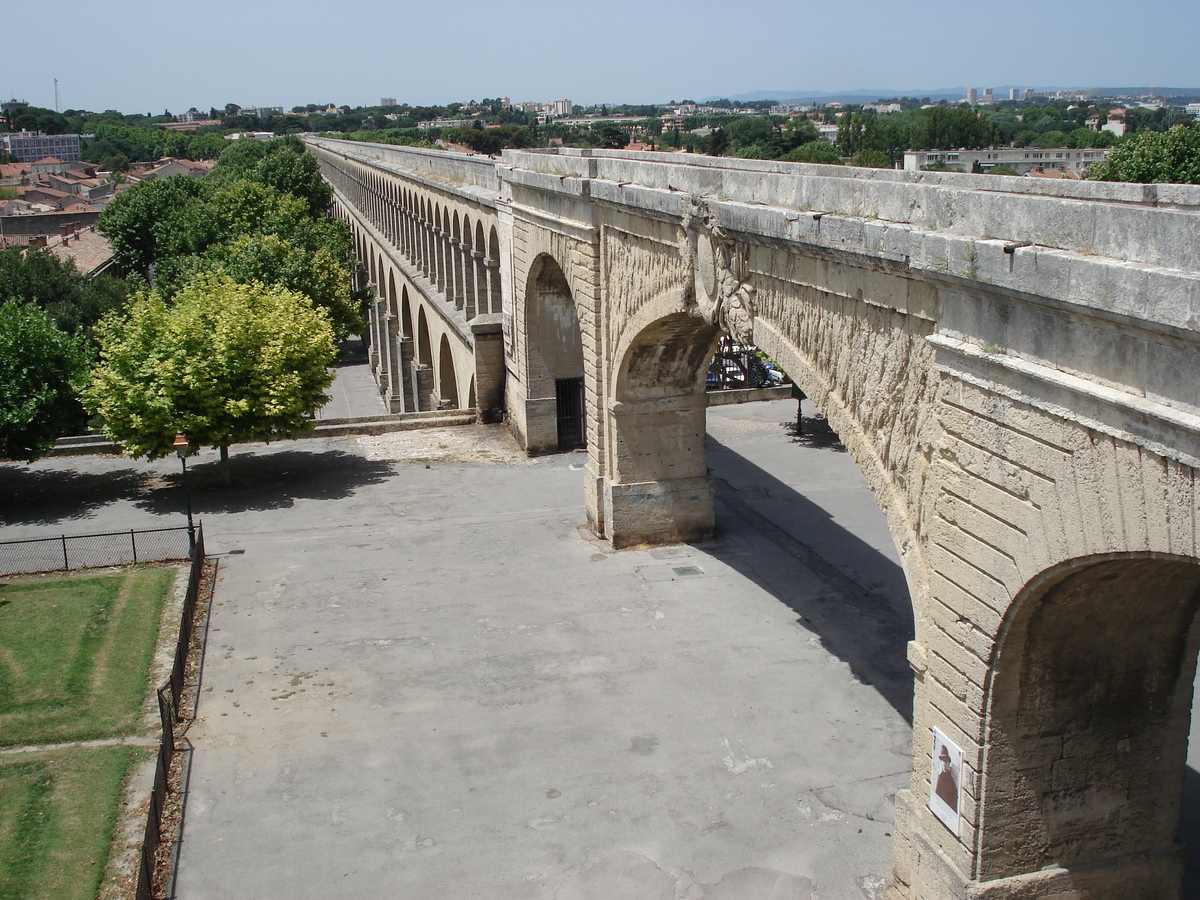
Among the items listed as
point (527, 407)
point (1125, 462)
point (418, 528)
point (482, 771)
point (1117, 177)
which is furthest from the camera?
point (1117, 177)

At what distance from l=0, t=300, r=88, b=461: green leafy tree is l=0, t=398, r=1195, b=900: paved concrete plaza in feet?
4.66

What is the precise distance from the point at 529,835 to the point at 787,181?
22.6ft

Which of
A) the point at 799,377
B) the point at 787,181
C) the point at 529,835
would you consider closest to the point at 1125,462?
the point at 799,377

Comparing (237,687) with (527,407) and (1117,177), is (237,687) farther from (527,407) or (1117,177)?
(1117,177)

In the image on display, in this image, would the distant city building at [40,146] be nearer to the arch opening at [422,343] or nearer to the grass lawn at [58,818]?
the arch opening at [422,343]

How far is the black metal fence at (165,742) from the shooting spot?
9477 mm

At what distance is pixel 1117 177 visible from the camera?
84.8ft

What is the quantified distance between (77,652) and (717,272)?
1038 cm

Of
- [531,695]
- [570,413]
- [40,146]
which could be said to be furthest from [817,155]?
[40,146]

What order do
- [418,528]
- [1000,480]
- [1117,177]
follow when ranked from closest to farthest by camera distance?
1. [1000,480]
2. [418,528]
3. [1117,177]

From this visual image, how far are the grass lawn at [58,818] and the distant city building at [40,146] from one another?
624 ft

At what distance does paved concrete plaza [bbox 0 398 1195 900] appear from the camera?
10.0 meters

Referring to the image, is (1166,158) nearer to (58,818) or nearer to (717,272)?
(717,272)

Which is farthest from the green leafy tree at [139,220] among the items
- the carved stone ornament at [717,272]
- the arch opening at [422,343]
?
the carved stone ornament at [717,272]
